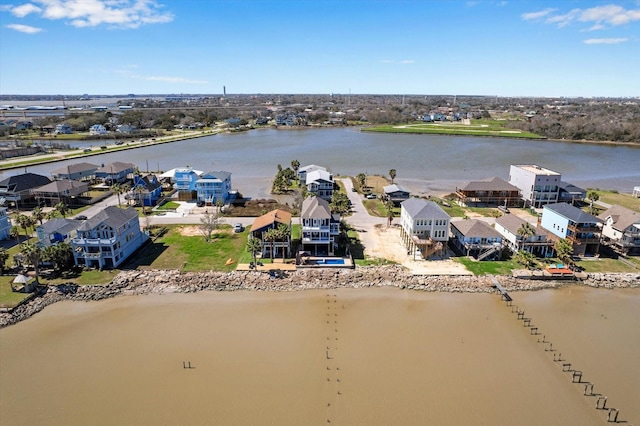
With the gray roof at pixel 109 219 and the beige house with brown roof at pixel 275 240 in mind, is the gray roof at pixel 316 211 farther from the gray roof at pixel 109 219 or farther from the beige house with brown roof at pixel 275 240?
the gray roof at pixel 109 219

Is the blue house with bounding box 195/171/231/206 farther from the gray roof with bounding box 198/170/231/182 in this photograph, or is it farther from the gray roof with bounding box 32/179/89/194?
the gray roof with bounding box 32/179/89/194

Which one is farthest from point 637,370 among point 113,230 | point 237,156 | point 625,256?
point 237,156

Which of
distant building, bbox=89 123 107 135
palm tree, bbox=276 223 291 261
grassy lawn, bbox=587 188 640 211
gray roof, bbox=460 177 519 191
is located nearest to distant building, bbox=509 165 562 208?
gray roof, bbox=460 177 519 191

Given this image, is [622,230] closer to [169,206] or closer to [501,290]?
[501,290]

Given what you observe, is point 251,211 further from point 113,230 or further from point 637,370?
point 637,370

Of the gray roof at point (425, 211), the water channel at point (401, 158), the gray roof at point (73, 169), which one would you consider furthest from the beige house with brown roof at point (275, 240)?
the gray roof at point (73, 169)
